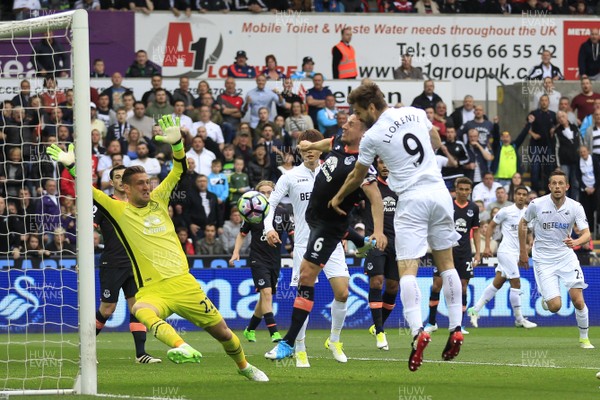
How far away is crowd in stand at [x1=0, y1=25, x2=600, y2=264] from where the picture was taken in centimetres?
2386

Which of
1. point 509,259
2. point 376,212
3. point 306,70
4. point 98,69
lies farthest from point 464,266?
point 98,69

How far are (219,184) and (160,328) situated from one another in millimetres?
14960

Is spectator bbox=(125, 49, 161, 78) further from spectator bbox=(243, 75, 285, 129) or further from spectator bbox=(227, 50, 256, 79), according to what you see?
spectator bbox=(243, 75, 285, 129)

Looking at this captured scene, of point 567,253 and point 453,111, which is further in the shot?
point 453,111

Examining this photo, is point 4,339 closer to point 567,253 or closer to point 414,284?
point 567,253

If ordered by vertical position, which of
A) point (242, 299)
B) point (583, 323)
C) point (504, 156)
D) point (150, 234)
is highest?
point (150, 234)

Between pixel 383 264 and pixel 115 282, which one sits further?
pixel 383 264

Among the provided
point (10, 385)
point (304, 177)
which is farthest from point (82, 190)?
point (304, 177)

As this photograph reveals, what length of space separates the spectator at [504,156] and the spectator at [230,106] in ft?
19.8

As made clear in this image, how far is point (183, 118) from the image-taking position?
83.5 feet

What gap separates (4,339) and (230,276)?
475cm

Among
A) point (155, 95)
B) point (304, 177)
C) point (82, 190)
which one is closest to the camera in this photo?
point (82, 190)

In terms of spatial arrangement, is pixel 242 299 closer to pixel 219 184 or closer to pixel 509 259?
pixel 219 184

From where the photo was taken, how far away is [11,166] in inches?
909
